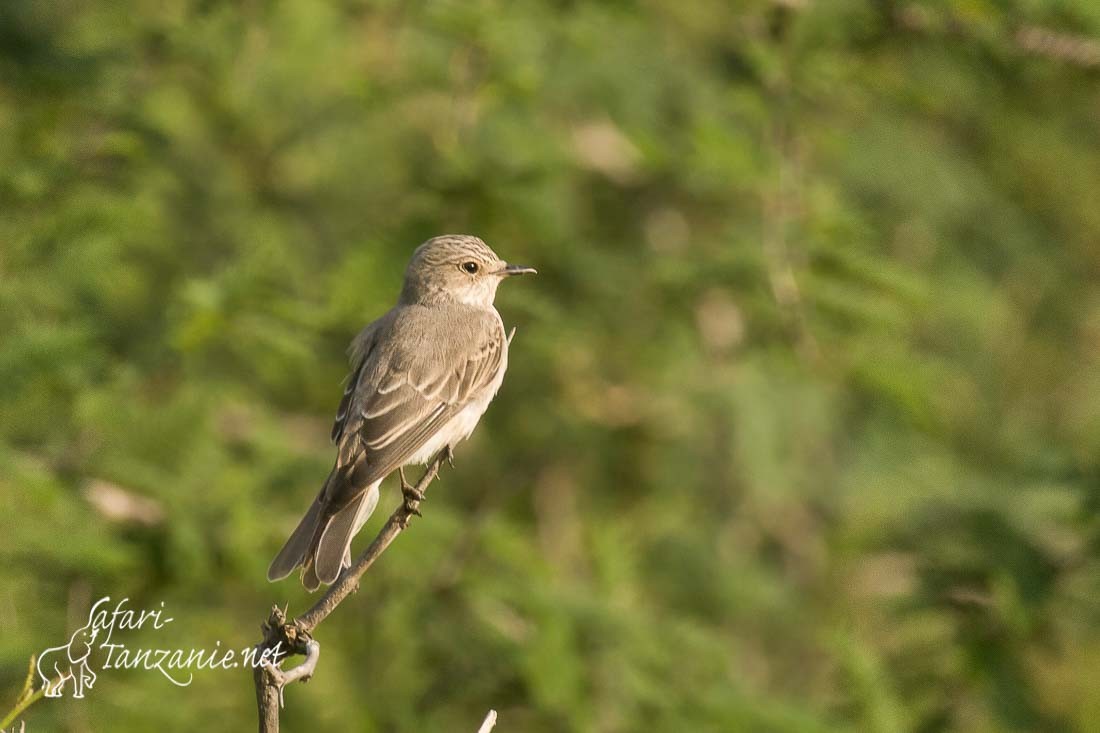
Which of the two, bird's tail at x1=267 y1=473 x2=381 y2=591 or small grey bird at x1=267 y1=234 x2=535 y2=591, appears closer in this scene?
bird's tail at x1=267 y1=473 x2=381 y2=591

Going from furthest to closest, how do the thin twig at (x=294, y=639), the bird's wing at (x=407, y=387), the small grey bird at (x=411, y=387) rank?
the bird's wing at (x=407, y=387), the small grey bird at (x=411, y=387), the thin twig at (x=294, y=639)

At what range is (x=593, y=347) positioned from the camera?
329 inches

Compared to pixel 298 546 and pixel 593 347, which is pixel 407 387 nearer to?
pixel 298 546

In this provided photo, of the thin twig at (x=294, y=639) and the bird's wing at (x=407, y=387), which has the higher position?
the bird's wing at (x=407, y=387)

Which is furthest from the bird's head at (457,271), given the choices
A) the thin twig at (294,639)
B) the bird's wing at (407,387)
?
the thin twig at (294,639)

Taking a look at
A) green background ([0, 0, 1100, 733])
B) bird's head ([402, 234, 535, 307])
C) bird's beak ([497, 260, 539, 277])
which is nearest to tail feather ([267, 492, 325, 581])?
bird's beak ([497, 260, 539, 277])

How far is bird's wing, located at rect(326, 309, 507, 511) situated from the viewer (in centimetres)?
438

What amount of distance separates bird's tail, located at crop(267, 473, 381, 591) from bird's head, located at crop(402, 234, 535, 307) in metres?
1.19

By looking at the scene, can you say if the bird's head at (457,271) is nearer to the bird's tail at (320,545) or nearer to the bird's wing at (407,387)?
the bird's wing at (407,387)

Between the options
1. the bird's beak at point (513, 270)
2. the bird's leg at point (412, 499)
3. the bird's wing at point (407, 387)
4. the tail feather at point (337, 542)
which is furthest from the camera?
the bird's beak at point (513, 270)

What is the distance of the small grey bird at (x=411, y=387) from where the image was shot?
4.12m

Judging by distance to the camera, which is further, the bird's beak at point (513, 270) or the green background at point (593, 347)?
the green background at point (593, 347)

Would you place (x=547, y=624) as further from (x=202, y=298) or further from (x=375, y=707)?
(x=202, y=298)

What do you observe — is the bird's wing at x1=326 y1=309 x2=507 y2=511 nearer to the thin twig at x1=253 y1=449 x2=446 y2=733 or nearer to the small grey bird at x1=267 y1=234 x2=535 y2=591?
the small grey bird at x1=267 y1=234 x2=535 y2=591
